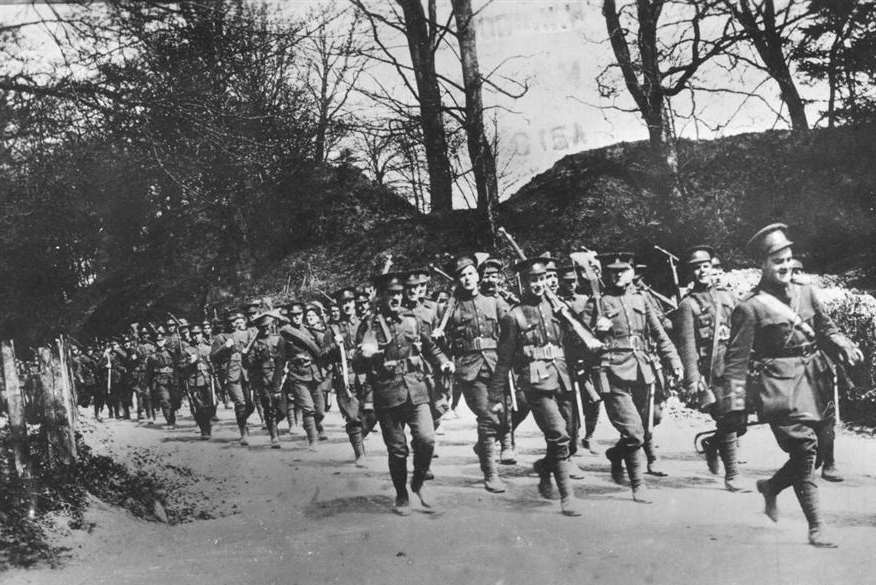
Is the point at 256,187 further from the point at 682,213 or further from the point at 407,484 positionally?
the point at 682,213

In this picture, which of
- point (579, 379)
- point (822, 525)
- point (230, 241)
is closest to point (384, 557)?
point (822, 525)

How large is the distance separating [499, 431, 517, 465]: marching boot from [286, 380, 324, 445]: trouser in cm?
264

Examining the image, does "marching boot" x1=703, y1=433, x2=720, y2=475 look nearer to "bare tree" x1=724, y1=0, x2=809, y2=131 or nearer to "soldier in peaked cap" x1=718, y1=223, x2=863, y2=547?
"soldier in peaked cap" x1=718, y1=223, x2=863, y2=547

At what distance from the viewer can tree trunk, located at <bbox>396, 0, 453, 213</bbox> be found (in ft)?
21.2

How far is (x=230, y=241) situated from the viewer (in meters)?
11.2

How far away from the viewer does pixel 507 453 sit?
7258 mm

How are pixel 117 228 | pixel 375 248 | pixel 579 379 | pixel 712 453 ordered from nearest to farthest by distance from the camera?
pixel 712 453
pixel 579 379
pixel 117 228
pixel 375 248

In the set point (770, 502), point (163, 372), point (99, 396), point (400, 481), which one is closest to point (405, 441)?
point (400, 481)

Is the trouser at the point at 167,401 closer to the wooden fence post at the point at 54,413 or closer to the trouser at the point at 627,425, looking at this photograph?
the wooden fence post at the point at 54,413

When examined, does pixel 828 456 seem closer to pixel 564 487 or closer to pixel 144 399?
pixel 564 487

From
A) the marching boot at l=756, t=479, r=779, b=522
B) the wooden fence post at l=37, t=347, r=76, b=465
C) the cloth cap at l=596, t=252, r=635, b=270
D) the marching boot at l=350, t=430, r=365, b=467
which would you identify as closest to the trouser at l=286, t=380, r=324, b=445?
the marching boot at l=350, t=430, r=365, b=467

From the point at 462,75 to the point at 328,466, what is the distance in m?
4.10

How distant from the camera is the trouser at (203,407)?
11.0 meters

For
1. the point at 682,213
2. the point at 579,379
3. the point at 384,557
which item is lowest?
the point at 384,557
